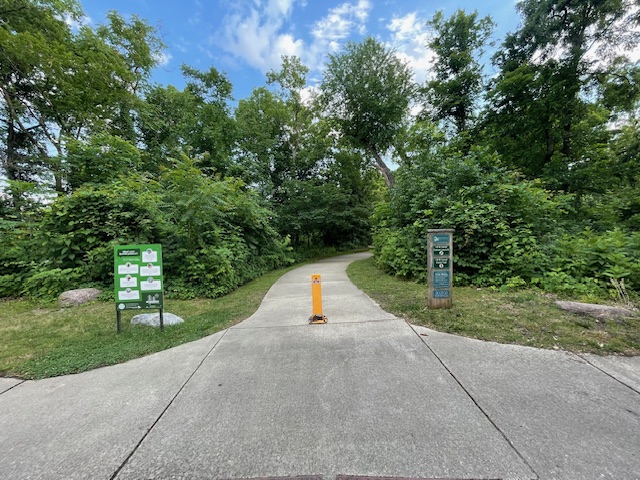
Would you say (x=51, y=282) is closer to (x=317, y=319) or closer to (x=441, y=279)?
(x=317, y=319)

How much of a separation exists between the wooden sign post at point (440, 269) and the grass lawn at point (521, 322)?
0.21m

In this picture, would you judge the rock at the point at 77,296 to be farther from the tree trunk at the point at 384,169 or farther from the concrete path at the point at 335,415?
the tree trunk at the point at 384,169

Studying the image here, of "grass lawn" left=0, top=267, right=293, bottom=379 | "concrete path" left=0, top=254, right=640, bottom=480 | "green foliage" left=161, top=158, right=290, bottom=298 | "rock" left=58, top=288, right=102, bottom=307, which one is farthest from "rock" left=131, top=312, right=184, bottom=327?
"rock" left=58, top=288, right=102, bottom=307

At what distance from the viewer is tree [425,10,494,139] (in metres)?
14.7

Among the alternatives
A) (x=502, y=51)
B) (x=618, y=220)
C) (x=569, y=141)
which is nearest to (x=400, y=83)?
(x=502, y=51)

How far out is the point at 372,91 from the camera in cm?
1648

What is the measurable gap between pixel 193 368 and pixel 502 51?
18453 mm

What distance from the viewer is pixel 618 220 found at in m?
9.45

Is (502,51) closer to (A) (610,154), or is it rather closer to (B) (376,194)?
(A) (610,154)

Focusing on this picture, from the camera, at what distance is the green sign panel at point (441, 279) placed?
454cm

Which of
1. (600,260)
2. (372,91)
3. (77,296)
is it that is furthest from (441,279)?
(372,91)

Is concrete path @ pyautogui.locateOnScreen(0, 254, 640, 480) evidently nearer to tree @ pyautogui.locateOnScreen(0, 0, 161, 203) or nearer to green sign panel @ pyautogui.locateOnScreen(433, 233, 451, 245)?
green sign panel @ pyautogui.locateOnScreen(433, 233, 451, 245)

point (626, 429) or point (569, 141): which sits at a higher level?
point (569, 141)

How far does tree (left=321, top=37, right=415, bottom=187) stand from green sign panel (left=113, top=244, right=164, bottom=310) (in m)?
14.0
